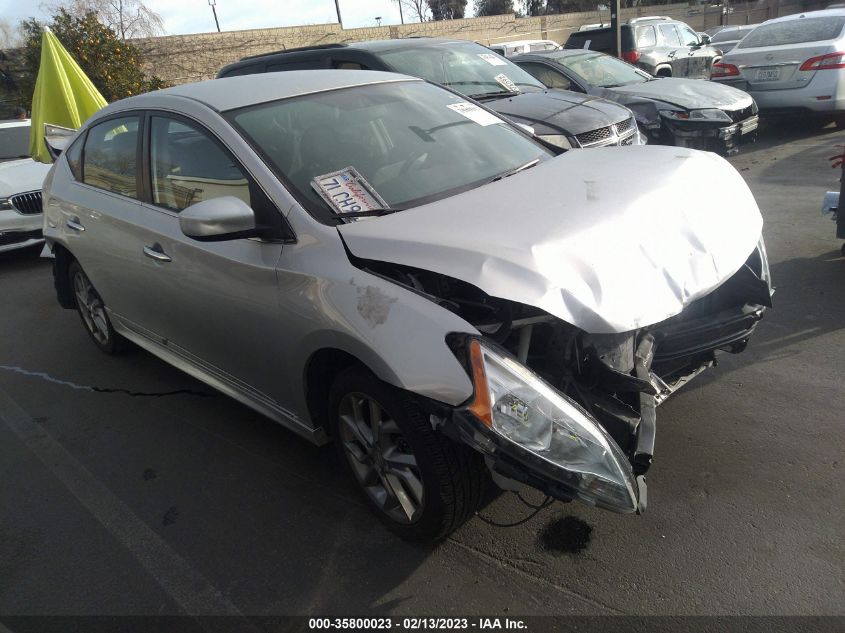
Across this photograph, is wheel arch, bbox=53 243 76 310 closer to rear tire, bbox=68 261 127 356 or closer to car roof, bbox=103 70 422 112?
rear tire, bbox=68 261 127 356

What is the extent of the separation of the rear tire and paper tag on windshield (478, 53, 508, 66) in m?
5.11

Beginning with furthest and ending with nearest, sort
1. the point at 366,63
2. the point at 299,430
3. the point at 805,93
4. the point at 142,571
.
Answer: the point at 805,93
the point at 366,63
the point at 299,430
the point at 142,571

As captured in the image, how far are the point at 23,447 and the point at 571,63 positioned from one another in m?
8.50

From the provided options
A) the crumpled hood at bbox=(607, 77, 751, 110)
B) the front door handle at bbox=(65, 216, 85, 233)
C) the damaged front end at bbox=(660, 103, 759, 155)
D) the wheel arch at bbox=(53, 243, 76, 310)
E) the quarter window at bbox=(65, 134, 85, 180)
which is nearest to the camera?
the front door handle at bbox=(65, 216, 85, 233)

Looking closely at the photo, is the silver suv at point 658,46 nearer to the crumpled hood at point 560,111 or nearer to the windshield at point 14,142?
the crumpled hood at point 560,111

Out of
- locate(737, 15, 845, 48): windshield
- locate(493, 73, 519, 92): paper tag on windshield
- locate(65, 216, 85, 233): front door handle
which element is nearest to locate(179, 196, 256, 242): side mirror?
locate(65, 216, 85, 233): front door handle

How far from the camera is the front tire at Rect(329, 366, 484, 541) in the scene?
8.19ft

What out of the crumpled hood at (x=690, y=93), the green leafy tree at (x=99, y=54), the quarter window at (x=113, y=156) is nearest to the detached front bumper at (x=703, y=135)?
the crumpled hood at (x=690, y=93)

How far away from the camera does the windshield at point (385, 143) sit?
121 inches

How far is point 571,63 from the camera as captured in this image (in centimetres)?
980

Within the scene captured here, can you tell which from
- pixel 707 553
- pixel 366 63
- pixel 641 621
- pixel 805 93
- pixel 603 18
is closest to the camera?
pixel 641 621

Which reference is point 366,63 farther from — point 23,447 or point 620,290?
point 620,290

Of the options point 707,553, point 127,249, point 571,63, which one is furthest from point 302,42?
point 707,553

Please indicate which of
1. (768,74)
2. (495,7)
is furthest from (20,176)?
(495,7)
